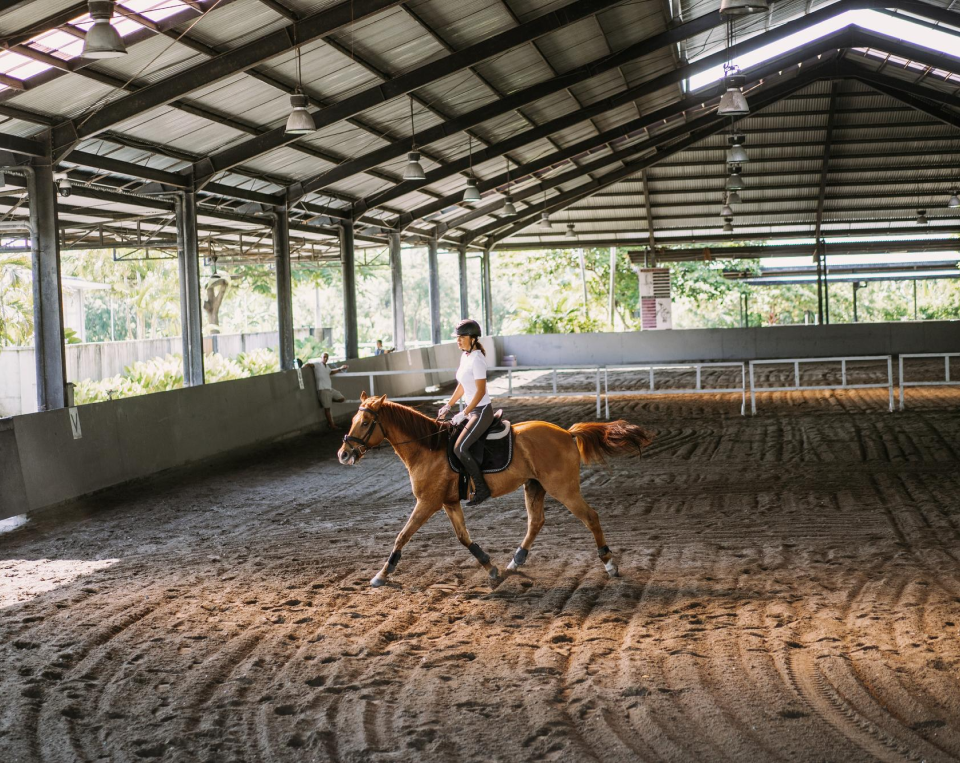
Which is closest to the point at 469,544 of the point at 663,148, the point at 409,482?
the point at 409,482

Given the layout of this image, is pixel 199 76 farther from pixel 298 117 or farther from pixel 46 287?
pixel 46 287

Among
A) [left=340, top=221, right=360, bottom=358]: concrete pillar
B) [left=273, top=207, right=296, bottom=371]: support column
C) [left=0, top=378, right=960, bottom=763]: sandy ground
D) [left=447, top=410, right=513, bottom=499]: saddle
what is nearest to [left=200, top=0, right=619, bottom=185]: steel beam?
[left=273, top=207, right=296, bottom=371]: support column

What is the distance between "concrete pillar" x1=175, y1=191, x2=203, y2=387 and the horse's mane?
988cm

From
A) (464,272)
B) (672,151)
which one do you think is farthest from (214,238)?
(672,151)

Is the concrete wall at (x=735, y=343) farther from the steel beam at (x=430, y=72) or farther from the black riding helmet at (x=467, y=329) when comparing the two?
the black riding helmet at (x=467, y=329)

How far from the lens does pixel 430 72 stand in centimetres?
1486

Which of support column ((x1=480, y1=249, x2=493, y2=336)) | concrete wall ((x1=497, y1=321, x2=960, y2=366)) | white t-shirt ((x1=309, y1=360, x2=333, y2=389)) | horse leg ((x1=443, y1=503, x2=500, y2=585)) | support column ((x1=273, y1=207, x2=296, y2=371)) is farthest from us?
support column ((x1=480, y1=249, x2=493, y2=336))

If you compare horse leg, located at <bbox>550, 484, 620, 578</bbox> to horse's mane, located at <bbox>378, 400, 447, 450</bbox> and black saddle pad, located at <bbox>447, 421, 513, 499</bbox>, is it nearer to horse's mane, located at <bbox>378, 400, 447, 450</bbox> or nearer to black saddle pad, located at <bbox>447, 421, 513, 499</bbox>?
black saddle pad, located at <bbox>447, 421, 513, 499</bbox>

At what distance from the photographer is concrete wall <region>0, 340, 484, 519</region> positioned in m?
10.7

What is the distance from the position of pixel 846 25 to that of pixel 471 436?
70.5 feet

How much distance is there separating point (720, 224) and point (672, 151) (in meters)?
4.76

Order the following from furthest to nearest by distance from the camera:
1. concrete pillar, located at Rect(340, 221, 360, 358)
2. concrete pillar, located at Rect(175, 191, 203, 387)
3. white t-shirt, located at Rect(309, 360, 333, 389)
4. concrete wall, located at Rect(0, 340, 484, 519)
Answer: concrete pillar, located at Rect(340, 221, 360, 358) < white t-shirt, located at Rect(309, 360, 333, 389) < concrete pillar, located at Rect(175, 191, 203, 387) < concrete wall, located at Rect(0, 340, 484, 519)

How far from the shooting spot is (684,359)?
33.8 m

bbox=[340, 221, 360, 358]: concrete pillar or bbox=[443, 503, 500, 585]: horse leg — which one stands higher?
bbox=[340, 221, 360, 358]: concrete pillar
